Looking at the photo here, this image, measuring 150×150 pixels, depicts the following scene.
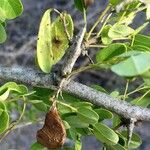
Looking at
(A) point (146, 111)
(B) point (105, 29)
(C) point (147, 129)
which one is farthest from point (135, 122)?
(C) point (147, 129)

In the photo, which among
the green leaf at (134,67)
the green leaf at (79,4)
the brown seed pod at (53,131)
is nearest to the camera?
the green leaf at (134,67)

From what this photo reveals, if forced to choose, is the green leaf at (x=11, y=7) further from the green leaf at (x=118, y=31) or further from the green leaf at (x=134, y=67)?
the green leaf at (x=134, y=67)

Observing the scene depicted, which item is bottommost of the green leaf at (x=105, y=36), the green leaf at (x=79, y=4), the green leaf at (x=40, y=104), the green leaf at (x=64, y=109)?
the green leaf at (x=64, y=109)

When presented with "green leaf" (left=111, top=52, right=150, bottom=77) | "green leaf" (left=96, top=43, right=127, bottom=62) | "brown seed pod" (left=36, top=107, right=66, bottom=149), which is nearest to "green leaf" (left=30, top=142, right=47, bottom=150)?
"brown seed pod" (left=36, top=107, right=66, bottom=149)

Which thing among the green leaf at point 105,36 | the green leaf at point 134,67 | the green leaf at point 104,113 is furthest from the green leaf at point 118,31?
the green leaf at point 134,67

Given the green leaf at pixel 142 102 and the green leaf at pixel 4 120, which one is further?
the green leaf at pixel 142 102

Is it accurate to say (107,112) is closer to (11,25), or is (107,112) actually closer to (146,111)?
(146,111)

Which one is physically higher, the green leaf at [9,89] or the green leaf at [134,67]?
the green leaf at [134,67]

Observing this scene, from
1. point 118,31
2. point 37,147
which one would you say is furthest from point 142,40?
point 37,147
